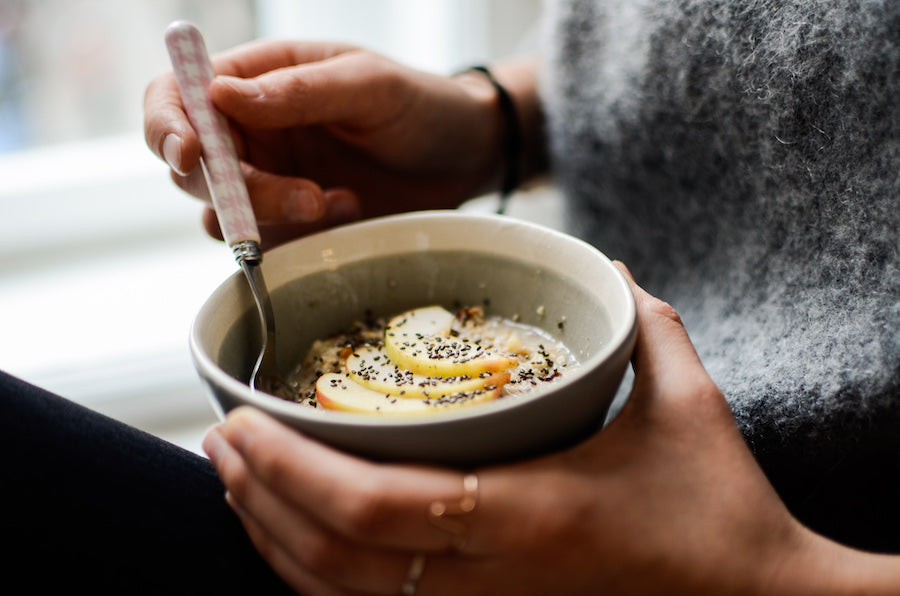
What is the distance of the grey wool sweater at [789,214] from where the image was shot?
1.80 ft

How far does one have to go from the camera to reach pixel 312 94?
2.35ft

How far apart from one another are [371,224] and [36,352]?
0.97 metres

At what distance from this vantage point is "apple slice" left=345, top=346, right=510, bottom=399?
0.53 meters

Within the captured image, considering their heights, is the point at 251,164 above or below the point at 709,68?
below

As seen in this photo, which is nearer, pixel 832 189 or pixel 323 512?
pixel 323 512

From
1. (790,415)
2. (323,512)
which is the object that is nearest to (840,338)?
(790,415)

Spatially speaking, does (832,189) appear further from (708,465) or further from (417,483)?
(417,483)

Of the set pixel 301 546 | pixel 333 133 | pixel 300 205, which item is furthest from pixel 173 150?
pixel 301 546

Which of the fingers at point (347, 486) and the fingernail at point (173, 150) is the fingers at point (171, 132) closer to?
the fingernail at point (173, 150)

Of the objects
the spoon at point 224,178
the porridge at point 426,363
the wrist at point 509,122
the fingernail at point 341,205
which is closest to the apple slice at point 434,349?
the porridge at point 426,363

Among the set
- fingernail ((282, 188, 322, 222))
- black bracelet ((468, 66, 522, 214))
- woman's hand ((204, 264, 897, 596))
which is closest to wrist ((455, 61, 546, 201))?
black bracelet ((468, 66, 522, 214))

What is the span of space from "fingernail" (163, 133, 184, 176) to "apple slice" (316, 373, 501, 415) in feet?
0.79

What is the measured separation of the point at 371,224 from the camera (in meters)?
0.68

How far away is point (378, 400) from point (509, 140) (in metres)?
0.56
